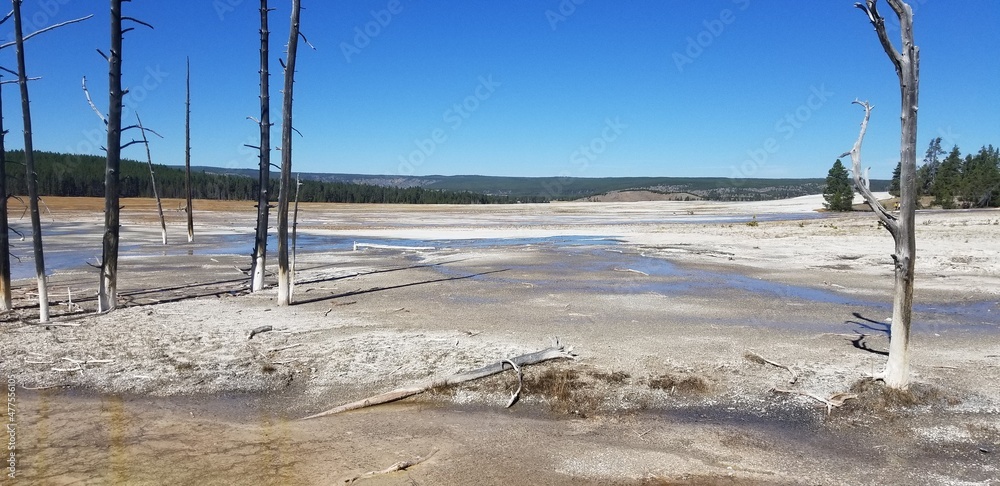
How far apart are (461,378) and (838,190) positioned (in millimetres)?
70592

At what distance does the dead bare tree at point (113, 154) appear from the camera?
11250mm

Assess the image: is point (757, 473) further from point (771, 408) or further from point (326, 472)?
point (326, 472)

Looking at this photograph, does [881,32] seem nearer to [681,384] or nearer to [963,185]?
[681,384]

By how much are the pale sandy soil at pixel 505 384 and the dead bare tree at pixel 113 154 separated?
550 mm

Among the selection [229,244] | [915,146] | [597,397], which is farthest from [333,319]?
[229,244]

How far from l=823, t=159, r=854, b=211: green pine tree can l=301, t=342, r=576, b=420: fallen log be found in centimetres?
6677

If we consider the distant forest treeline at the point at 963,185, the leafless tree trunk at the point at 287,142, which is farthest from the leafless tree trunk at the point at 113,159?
the distant forest treeline at the point at 963,185

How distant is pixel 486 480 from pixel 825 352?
596 cm

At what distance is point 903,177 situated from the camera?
731 cm

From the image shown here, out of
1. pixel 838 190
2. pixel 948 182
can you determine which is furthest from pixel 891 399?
pixel 948 182

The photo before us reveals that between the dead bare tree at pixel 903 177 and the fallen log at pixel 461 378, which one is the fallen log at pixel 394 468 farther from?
the dead bare tree at pixel 903 177

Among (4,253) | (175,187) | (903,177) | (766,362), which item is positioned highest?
(903,177)

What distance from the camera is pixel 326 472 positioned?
5535mm

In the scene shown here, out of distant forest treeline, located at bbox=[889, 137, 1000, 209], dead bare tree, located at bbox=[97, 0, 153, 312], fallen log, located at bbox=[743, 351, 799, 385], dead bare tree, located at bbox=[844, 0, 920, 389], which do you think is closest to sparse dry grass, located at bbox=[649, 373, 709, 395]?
fallen log, located at bbox=[743, 351, 799, 385]
